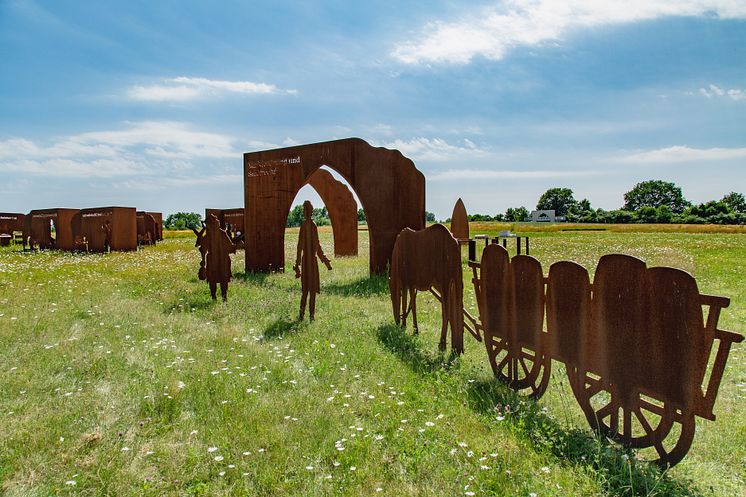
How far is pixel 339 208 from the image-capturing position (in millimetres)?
22969

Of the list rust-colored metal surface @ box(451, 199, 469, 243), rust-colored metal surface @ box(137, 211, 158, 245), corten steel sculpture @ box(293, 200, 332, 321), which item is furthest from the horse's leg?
rust-colored metal surface @ box(137, 211, 158, 245)

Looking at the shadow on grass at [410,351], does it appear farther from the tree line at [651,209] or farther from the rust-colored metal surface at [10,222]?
the tree line at [651,209]

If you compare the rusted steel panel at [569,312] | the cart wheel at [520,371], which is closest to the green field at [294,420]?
the cart wheel at [520,371]

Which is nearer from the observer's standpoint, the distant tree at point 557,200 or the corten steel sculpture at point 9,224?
the corten steel sculpture at point 9,224

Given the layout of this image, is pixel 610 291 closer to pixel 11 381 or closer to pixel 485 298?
pixel 485 298

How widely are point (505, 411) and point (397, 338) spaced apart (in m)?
3.19

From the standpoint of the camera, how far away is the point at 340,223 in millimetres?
23375

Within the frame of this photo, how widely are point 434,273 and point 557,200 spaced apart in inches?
4386

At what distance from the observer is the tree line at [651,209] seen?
65475 mm

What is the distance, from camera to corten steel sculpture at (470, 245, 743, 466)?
3.58 metres

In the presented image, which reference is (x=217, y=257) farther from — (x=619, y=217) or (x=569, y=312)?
(x=619, y=217)

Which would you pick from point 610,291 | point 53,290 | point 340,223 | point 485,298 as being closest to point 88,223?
point 340,223

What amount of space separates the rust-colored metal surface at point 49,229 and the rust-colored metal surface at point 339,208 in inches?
623

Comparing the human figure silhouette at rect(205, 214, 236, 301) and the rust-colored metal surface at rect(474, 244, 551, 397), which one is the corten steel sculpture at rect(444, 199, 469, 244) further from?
the rust-colored metal surface at rect(474, 244, 551, 397)
